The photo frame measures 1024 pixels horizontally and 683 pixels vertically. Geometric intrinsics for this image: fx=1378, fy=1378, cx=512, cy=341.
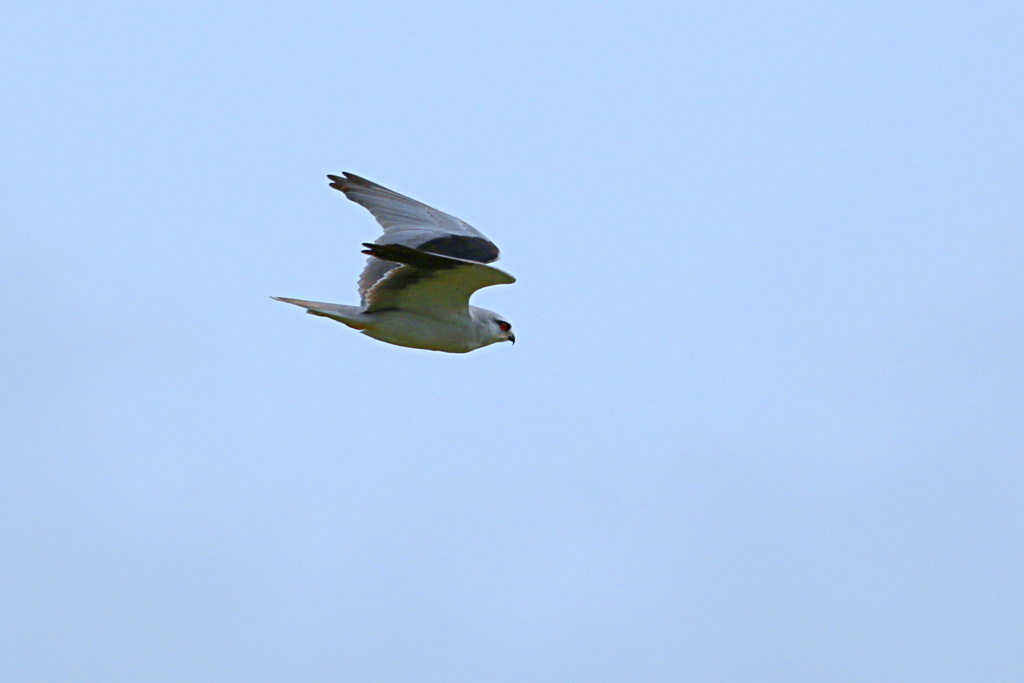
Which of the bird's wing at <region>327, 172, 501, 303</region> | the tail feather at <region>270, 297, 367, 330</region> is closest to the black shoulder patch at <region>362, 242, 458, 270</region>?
the bird's wing at <region>327, 172, 501, 303</region>

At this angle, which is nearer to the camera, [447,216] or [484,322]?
[484,322]

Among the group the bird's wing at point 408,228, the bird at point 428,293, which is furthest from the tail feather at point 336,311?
the bird's wing at point 408,228

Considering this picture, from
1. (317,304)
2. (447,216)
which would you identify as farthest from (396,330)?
(447,216)

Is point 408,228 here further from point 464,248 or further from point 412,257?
point 412,257

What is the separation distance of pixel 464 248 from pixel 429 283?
0.68m

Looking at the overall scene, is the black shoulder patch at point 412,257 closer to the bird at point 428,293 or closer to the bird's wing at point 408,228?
the bird at point 428,293

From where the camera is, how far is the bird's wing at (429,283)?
9.96 metres

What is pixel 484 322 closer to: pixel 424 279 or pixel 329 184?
pixel 424 279

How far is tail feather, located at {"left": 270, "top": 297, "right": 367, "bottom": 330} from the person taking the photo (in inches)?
426

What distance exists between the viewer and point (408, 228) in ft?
39.6

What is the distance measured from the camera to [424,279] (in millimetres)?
10578

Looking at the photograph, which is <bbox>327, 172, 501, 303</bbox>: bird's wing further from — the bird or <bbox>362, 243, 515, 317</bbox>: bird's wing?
<bbox>362, 243, 515, 317</bbox>: bird's wing

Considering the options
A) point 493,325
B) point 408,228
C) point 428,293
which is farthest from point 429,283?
point 408,228

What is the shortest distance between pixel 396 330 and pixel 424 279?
671 millimetres
